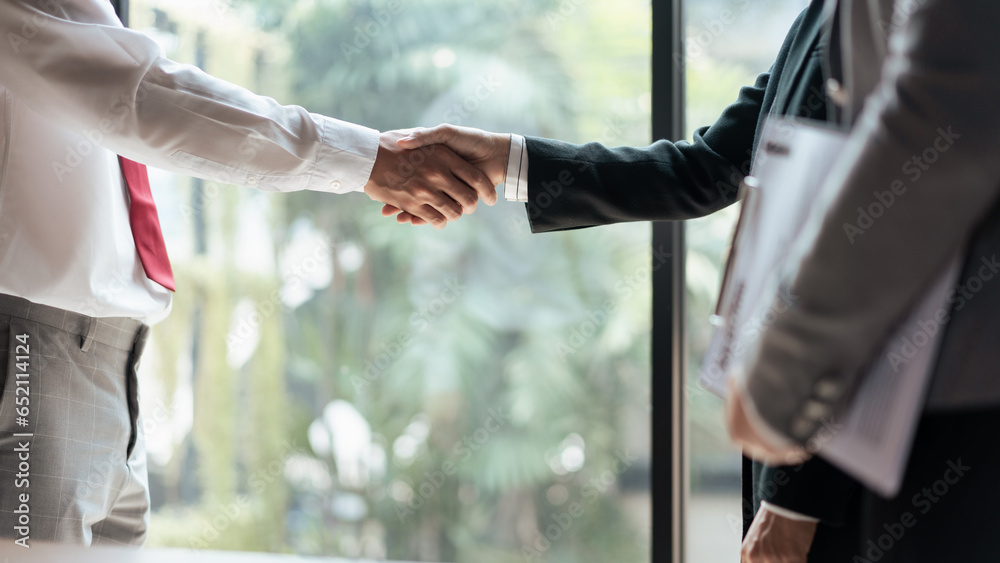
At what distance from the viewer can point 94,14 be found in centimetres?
105

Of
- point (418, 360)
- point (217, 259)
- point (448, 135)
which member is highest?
point (448, 135)

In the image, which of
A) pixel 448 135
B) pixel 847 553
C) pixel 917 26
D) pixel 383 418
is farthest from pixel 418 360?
pixel 917 26

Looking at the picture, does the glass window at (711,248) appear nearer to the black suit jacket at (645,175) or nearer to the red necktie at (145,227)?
the black suit jacket at (645,175)

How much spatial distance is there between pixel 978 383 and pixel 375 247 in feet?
5.60

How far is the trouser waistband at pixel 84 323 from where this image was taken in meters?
0.99

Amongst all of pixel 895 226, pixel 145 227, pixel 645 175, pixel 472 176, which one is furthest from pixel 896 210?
pixel 145 227

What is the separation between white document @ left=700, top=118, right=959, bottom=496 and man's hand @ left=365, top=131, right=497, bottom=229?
653 mm

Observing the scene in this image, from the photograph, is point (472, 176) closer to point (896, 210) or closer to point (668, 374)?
point (668, 374)

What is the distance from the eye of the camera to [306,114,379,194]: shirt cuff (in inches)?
45.7

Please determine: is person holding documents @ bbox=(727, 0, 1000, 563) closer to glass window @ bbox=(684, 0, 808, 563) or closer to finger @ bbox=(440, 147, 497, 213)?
finger @ bbox=(440, 147, 497, 213)

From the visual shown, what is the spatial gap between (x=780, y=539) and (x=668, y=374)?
0.69m

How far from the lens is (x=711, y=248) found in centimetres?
148

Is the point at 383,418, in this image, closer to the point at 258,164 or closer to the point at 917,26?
the point at 258,164

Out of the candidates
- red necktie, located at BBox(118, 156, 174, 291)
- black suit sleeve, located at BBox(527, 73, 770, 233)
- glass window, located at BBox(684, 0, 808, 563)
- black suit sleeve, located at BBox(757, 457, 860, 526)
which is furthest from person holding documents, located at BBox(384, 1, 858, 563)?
Result: red necktie, located at BBox(118, 156, 174, 291)
